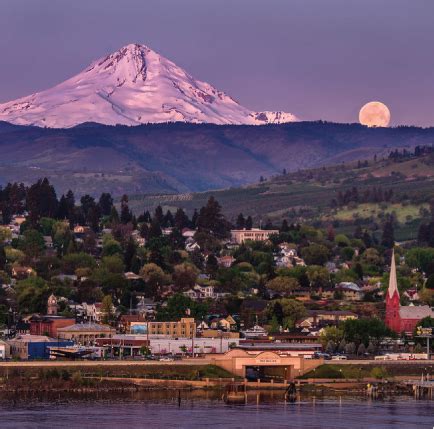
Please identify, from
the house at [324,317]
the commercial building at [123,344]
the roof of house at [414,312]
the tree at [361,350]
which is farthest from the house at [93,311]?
the tree at [361,350]

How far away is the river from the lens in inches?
4407

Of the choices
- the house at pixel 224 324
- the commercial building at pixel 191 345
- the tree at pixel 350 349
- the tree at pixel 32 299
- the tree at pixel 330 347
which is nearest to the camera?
the commercial building at pixel 191 345

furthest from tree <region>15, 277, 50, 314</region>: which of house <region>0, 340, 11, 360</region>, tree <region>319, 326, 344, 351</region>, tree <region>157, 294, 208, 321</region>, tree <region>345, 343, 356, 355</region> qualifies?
tree <region>345, 343, 356, 355</region>

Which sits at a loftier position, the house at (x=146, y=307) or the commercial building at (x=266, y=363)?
the house at (x=146, y=307)

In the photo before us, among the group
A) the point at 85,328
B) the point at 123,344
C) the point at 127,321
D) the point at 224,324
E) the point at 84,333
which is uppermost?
the point at 127,321

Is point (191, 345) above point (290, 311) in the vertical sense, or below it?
below

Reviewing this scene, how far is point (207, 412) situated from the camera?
4685 inches

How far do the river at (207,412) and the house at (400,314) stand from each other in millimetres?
50536

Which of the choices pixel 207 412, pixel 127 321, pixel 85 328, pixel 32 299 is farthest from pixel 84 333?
pixel 207 412

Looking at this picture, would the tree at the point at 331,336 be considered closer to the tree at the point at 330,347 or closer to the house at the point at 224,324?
the tree at the point at 330,347

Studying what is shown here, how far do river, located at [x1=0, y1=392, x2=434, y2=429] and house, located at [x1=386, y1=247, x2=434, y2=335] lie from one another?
5054cm

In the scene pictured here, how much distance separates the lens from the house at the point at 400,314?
183 m

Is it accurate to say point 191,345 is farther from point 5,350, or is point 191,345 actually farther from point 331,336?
point 5,350

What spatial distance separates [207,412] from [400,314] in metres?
67.1
